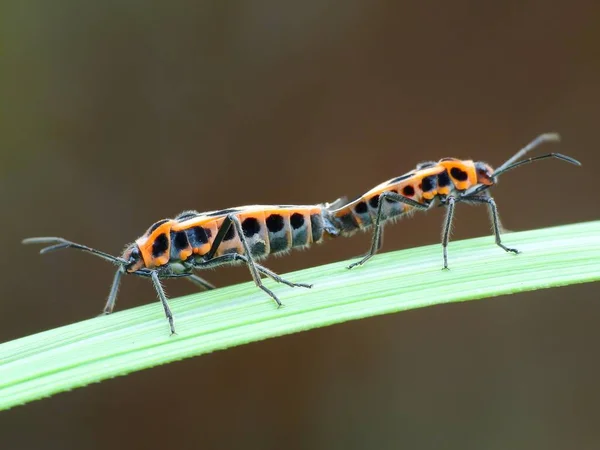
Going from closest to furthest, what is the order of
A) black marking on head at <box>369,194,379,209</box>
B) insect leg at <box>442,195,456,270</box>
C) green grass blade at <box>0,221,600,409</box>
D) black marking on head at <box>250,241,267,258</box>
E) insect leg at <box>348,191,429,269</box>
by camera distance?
1. green grass blade at <box>0,221,600,409</box>
2. insect leg at <box>442,195,456,270</box>
3. insect leg at <box>348,191,429,269</box>
4. black marking on head at <box>250,241,267,258</box>
5. black marking on head at <box>369,194,379,209</box>

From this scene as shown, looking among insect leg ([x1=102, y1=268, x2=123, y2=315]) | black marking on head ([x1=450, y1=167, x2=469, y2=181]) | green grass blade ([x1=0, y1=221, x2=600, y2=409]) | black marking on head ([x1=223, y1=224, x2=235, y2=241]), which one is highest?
black marking on head ([x1=450, y1=167, x2=469, y2=181])

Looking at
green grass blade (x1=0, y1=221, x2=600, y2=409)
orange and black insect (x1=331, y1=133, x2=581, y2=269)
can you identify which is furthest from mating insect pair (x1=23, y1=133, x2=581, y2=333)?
green grass blade (x1=0, y1=221, x2=600, y2=409)

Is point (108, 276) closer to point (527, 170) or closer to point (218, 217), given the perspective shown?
point (218, 217)

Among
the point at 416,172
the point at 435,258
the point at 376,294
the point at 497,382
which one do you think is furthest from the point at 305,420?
the point at 376,294

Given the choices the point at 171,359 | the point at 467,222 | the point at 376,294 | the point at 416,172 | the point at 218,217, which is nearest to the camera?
the point at 171,359

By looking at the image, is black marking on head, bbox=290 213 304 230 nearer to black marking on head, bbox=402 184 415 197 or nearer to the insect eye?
black marking on head, bbox=402 184 415 197
